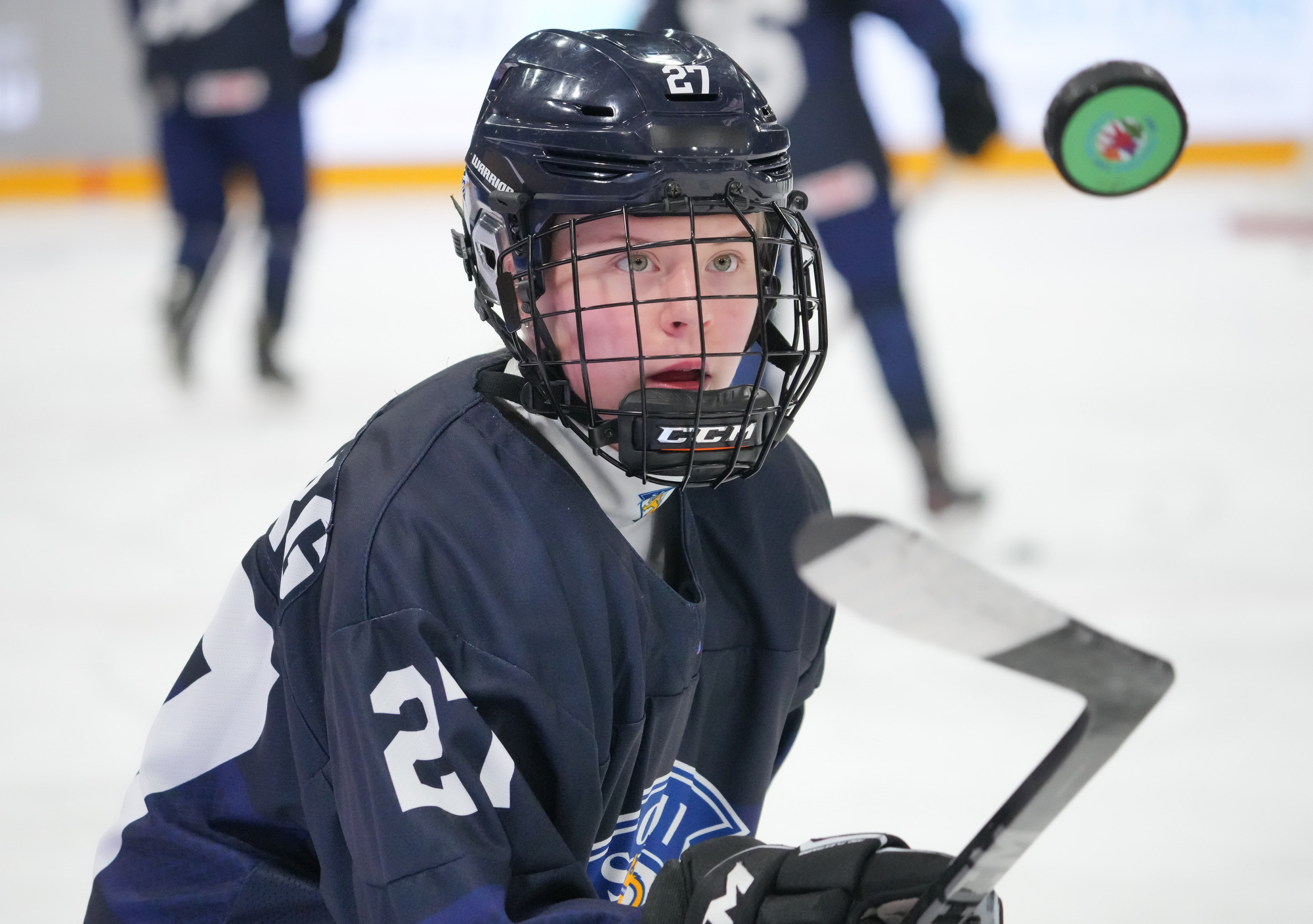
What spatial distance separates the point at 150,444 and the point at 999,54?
4.90 meters

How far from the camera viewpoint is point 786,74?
3.19 metres

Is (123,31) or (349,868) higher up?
(123,31)

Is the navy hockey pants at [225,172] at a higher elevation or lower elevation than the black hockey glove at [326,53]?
lower

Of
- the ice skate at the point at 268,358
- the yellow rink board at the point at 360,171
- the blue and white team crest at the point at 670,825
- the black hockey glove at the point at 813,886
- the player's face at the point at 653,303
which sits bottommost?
the ice skate at the point at 268,358

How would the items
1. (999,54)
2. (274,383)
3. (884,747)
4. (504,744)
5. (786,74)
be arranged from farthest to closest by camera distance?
(999,54) < (274,383) < (786,74) < (884,747) < (504,744)

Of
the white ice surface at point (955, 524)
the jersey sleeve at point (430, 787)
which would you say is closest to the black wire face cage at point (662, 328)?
the jersey sleeve at point (430, 787)

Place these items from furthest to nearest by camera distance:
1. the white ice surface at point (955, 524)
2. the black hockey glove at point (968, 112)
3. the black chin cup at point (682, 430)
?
the black hockey glove at point (968, 112) < the white ice surface at point (955, 524) < the black chin cup at point (682, 430)

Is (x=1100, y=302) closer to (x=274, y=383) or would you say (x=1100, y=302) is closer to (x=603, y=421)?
(x=274, y=383)

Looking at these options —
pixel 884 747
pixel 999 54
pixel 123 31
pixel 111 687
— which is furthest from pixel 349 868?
pixel 123 31

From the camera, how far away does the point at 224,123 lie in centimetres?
436

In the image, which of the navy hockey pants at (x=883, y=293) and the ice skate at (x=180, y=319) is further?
the ice skate at (x=180, y=319)

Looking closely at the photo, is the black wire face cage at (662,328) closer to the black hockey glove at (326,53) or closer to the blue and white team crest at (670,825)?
the blue and white team crest at (670,825)

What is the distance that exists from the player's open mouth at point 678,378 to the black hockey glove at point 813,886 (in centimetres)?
31

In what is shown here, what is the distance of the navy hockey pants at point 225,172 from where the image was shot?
4.32 m
